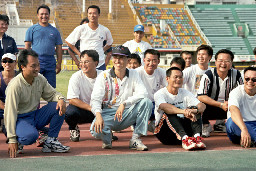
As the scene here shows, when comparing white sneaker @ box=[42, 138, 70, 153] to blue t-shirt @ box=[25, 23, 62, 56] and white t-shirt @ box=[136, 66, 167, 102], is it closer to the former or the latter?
white t-shirt @ box=[136, 66, 167, 102]

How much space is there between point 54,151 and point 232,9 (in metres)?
42.0

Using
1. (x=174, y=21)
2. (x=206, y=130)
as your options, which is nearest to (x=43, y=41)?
(x=206, y=130)

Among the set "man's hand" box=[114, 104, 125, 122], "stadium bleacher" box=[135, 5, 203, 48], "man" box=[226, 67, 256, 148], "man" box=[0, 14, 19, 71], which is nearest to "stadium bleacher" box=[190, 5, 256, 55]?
"stadium bleacher" box=[135, 5, 203, 48]

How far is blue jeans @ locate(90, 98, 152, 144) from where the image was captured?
5.50 meters

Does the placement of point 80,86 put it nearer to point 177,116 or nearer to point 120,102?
point 120,102

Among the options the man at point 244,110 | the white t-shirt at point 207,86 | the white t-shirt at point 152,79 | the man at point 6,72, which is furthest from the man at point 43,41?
the man at point 244,110

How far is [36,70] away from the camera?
5066mm

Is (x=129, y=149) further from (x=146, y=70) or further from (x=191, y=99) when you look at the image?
(x=146, y=70)

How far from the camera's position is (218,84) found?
6660 millimetres

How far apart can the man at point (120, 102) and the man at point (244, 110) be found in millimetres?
1087

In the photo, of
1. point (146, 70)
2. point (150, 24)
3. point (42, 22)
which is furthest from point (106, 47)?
point (150, 24)

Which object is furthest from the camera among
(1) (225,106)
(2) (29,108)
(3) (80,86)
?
(1) (225,106)

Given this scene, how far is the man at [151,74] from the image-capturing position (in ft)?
22.1

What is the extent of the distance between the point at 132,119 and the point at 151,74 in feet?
4.83
